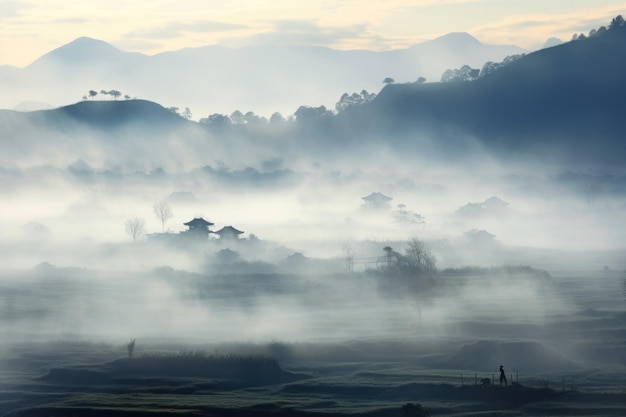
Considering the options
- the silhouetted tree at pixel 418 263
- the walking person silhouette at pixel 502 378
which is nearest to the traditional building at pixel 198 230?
the silhouetted tree at pixel 418 263

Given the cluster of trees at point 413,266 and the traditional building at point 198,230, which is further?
the traditional building at point 198,230

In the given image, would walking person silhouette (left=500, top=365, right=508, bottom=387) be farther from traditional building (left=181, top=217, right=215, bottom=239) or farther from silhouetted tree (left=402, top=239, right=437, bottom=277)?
traditional building (left=181, top=217, right=215, bottom=239)

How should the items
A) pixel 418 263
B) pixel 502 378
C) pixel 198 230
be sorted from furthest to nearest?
pixel 198 230 → pixel 418 263 → pixel 502 378

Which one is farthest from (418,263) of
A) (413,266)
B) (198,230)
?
(198,230)

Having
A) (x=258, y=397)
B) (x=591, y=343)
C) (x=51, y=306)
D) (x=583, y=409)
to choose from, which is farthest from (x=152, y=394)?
(x=51, y=306)

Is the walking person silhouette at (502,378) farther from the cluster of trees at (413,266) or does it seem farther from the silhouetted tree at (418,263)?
the silhouetted tree at (418,263)

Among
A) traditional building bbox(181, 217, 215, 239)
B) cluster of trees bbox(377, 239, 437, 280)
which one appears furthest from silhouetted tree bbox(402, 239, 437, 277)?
traditional building bbox(181, 217, 215, 239)

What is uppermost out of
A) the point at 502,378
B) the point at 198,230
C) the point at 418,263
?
the point at 198,230

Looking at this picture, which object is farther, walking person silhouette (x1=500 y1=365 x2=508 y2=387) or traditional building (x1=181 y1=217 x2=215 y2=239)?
traditional building (x1=181 y1=217 x2=215 y2=239)

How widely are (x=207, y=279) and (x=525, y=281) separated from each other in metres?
46.7

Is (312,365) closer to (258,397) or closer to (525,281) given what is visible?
(258,397)

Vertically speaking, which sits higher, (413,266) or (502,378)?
(413,266)

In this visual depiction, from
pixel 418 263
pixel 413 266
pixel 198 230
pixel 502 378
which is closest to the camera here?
pixel 502 378

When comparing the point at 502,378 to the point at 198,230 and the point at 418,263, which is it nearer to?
the point at 418,263
